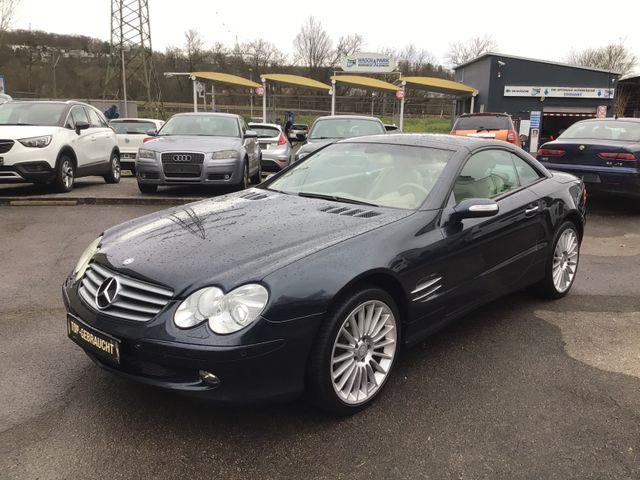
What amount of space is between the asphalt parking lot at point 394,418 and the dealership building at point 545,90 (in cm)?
2818

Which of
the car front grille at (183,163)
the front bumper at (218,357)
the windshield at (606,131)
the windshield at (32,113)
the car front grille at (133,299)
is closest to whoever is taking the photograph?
the front bumper at (218,357)

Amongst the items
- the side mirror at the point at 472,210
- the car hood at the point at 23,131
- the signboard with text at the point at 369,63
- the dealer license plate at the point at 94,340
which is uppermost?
the signboard with text at the point at 369,63

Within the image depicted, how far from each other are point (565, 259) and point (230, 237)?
3281 millimetres

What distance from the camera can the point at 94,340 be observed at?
2.68 metres

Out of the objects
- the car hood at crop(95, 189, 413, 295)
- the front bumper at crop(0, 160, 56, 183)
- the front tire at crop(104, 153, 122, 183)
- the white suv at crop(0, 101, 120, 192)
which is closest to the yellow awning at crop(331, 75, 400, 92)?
the front tire at crop(104, 153, 122, 183)

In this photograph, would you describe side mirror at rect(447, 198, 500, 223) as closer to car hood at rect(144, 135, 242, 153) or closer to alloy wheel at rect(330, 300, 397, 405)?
alloy wheel at rect(330, 300, 397, 405)

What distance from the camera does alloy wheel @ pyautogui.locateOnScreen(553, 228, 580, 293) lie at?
4.72m

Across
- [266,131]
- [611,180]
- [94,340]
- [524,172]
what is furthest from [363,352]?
[266,131]

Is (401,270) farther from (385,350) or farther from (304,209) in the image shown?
(304,209)

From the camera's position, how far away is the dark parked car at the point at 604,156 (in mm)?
8367

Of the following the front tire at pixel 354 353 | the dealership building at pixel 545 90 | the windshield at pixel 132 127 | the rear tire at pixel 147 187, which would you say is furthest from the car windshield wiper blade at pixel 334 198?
the dealership building at pixel 545 90

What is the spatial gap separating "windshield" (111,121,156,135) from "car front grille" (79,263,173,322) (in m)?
12.4

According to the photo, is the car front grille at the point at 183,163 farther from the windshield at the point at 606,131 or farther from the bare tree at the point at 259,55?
the bare tree at the point at 259,55

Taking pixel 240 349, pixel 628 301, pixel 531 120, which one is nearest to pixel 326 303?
pixel 240 349
